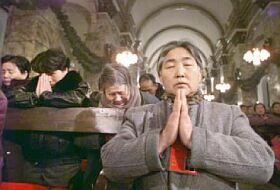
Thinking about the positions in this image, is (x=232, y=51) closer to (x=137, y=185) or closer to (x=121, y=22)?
(x=121, y=22)

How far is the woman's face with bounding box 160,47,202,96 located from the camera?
6.26 ft

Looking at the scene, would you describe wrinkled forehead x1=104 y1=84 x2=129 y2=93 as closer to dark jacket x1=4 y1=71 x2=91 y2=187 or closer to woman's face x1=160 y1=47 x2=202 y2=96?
dark jacket x1=4 y1=71 x2=91 y2=187

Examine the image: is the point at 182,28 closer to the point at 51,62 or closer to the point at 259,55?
the point at 259,55

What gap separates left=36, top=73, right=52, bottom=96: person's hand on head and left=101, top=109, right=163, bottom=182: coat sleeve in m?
1.28

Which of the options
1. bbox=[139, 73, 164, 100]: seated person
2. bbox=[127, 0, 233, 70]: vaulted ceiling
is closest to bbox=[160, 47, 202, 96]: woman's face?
bbox=[139, 73, 164, 100]: seated person

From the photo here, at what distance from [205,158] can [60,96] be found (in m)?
1.46

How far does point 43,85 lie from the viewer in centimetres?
294

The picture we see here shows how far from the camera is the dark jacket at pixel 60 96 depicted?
8.89 ft

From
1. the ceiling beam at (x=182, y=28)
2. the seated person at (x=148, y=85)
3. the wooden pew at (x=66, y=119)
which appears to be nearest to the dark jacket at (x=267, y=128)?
the seated person at (x=148, y=85)

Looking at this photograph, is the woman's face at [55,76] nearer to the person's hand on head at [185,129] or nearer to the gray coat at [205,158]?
the gray coat at [205,158]

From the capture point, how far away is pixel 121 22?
16078 mm

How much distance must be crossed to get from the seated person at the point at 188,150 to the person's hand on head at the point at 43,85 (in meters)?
1.24

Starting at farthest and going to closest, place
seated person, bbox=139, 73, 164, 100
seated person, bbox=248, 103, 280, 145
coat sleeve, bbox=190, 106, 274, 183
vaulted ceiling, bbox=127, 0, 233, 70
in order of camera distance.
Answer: vaulted ceiling, bbox=127, 0, 233, 70 → seated person, bbox=139, 73, 164, 100 → seated person, bbox=248, 103, 280, 145 → coat sleeve, bbox=190, 106, 274, 183

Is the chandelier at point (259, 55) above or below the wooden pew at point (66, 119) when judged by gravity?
above
